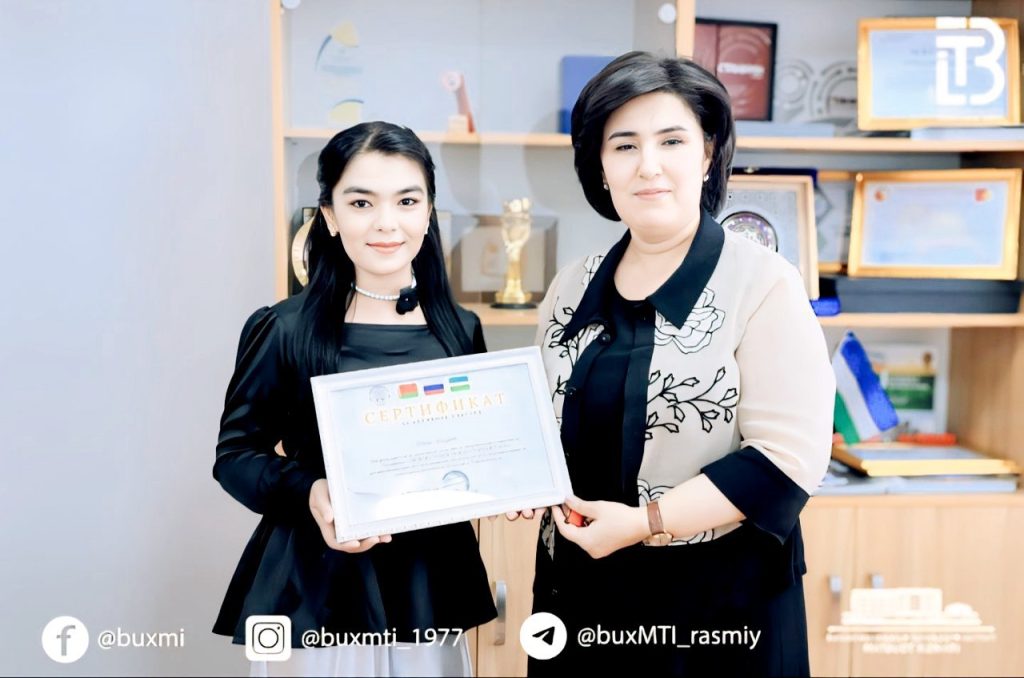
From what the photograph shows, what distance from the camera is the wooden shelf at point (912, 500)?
1446 millimetres

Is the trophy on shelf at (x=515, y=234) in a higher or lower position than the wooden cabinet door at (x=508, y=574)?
higher

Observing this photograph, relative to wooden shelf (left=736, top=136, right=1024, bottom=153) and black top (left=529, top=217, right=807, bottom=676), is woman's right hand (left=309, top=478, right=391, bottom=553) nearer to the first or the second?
black top (left=529, top=217, right=807, bottom=676)

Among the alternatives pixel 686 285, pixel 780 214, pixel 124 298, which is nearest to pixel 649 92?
pixel 686 285

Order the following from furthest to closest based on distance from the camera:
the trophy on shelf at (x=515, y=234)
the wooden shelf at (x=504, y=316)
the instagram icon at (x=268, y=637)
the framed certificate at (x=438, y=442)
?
the trophy on shelf at (x=515, y=234) → the wooden shelf at (x=504, y=316) → the instagram icon at (x=268, y=637) → the framed certificate at (x=438, y=442)

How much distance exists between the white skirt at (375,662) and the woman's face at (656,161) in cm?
58

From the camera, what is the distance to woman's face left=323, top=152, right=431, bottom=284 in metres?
0.98

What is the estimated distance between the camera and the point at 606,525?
991mm

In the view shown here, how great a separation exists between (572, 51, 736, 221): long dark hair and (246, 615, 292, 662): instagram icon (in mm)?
641

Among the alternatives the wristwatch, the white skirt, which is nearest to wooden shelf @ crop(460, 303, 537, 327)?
the wristwatch

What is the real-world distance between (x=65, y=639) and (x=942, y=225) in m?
1.48

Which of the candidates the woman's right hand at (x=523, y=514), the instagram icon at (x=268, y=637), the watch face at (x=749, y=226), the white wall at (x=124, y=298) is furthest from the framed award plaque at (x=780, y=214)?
the instagram icon at (x=268, y=637)

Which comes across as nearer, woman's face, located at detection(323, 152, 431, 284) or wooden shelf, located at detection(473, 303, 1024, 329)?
woman's face, located at detection(323, 152, 431, 284)

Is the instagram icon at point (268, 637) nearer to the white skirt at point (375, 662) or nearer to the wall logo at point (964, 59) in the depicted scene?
the white skirt at point (375, 662)

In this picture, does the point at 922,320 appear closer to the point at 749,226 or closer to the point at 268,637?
the point at 749,226
